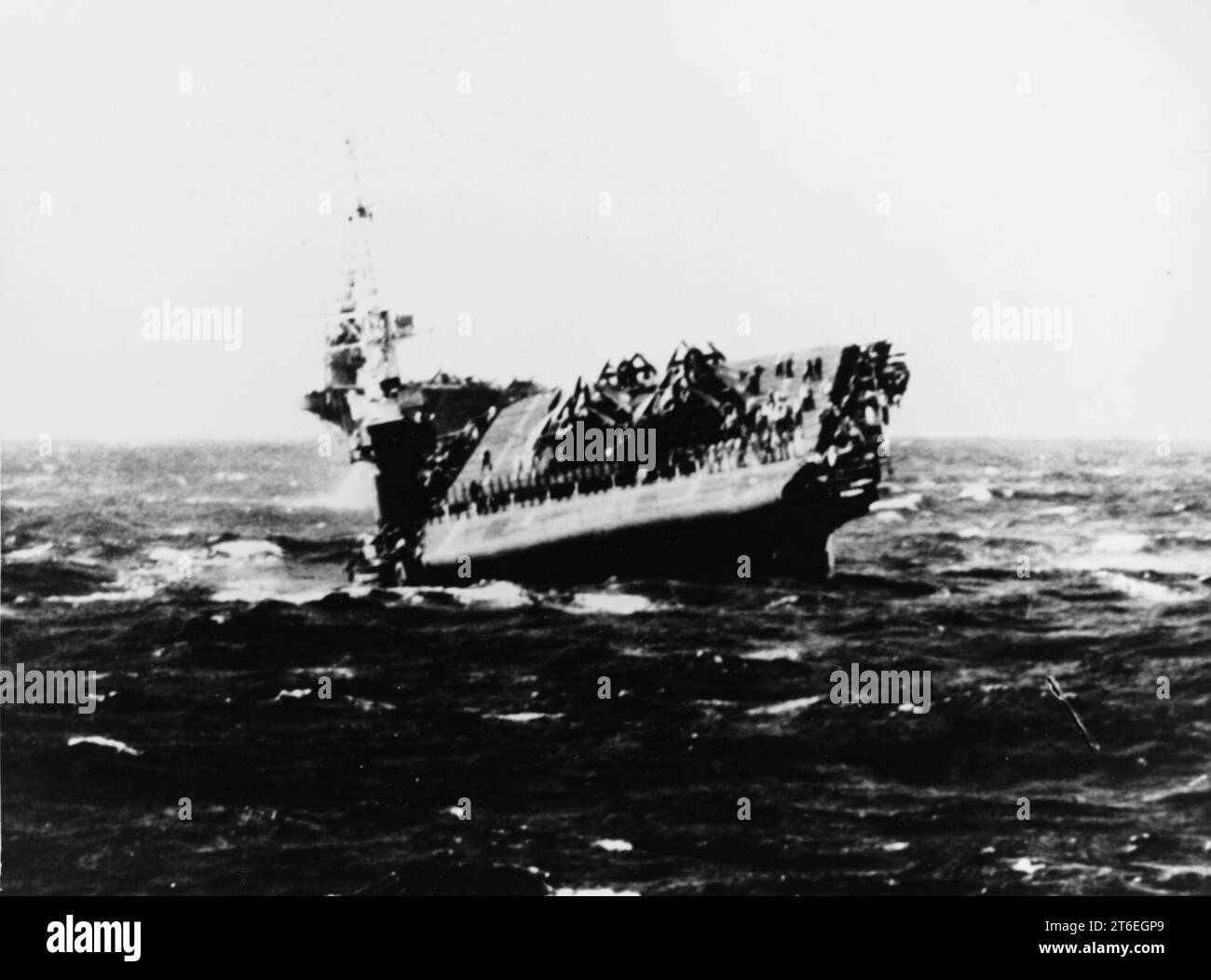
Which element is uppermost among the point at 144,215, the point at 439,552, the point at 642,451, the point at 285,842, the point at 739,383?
the point at 144,215

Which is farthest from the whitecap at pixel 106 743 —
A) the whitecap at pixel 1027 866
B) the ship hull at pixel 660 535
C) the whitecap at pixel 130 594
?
the whitecap at pixel 1027 866

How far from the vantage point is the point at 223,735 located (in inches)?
199

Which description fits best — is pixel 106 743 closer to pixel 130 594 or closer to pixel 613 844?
pixel 130 594

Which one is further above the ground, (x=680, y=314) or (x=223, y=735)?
(x=680, y=314)

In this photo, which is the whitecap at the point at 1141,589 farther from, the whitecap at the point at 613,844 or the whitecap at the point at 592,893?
the whitecap at the point at 592,893

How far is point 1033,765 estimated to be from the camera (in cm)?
497

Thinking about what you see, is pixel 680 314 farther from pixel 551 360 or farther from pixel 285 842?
pixel 285 842

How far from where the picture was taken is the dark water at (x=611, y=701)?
16.0 feet

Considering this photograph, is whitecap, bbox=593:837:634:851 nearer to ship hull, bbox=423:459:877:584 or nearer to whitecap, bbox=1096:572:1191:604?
ship hull, bbox=423:459:877:584

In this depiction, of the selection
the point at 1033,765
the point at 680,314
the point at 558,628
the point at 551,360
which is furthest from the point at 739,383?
the point at 1033,765

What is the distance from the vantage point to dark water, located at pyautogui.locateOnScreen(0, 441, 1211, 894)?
16.0ft

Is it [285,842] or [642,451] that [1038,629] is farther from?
[285,842]

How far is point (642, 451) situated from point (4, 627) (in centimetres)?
337
